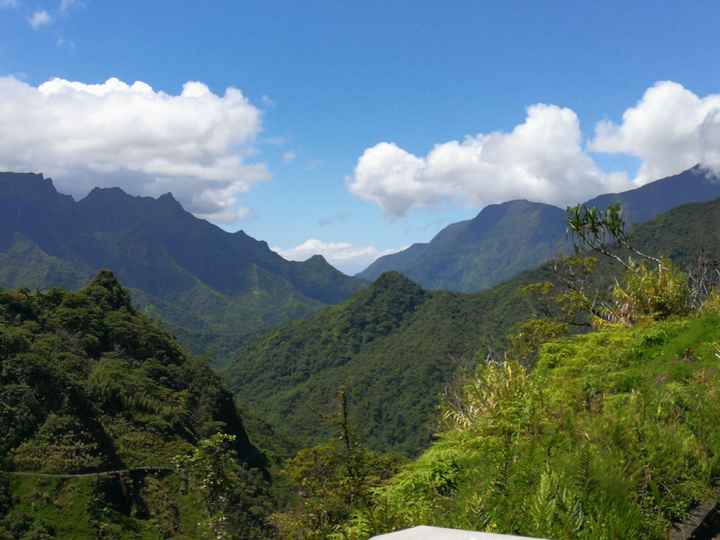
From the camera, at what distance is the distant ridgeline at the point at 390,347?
294 feet

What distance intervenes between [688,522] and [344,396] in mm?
3329

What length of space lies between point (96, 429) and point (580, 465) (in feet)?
126

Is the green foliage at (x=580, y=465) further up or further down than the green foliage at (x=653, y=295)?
further down

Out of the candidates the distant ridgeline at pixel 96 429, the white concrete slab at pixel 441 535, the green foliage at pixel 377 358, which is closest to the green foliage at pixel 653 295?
the white concrete slab at pixel 441 535

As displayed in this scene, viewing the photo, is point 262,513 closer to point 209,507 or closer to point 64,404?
point 64,404

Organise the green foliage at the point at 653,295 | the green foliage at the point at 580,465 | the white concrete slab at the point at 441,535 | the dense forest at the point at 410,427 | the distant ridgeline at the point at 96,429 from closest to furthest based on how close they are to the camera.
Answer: the white concrete slab at the point at 441,535 → the green foliage at the point at 580,465 → the dense forest at the point at 410,427 → the green foliage at the point at 653,295 → the distant ridgeline at the point at 96,429

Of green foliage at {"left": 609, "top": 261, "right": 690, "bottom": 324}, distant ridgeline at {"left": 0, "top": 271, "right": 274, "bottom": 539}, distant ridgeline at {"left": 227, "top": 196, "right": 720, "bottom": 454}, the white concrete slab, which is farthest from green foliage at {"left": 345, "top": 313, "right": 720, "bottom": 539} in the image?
distant ridgeline at {"left": 227, "top": 196, "right": 720, "bottom": 454}

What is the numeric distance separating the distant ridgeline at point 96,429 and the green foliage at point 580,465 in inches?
582

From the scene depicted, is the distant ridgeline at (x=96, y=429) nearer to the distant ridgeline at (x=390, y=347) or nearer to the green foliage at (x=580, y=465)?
the green foliage at (x=580, y=465)

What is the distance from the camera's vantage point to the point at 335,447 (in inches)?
329

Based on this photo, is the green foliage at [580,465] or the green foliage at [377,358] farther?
the green foliage at [377,358]

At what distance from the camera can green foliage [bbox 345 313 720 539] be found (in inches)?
132

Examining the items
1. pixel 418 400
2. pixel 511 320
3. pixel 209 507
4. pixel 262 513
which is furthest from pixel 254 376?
pixel 209 507

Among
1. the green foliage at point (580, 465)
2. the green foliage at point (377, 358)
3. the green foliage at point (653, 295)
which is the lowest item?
the green foliage at point (377, 358)
